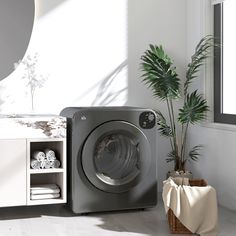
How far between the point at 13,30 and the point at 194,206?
1.91 meters

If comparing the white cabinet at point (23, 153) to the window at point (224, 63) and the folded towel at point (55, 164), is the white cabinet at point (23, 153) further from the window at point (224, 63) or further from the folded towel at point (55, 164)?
the window at point (224, 63)

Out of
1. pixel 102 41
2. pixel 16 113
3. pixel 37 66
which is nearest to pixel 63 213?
pixel 16 113

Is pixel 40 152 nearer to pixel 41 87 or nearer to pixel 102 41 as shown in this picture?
pixel 41 87

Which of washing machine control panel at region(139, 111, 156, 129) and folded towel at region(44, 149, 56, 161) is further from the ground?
washing machine control panel at region(139, 111, 156, 129)

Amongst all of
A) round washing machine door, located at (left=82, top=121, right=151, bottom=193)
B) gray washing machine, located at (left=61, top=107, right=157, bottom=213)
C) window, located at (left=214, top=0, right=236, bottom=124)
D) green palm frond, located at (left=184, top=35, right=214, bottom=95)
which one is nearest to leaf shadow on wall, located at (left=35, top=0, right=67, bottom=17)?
gray washing machine, located at (left=61, top=107, right=157, bottom=213)

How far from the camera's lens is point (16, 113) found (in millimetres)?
3582

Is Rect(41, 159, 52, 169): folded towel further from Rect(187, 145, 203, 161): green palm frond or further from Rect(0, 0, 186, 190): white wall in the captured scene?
Rect(187, 145, 203, 161): green palm frond

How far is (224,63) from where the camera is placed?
12.2ft

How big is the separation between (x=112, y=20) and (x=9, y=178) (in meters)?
1.59

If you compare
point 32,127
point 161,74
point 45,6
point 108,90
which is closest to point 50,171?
point 32,127

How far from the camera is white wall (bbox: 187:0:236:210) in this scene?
11.4 ft

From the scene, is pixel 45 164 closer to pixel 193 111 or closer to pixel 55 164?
pixel 55 164

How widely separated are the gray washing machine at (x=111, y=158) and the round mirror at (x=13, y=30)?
0.59 metres

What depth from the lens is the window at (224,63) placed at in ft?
12.0
